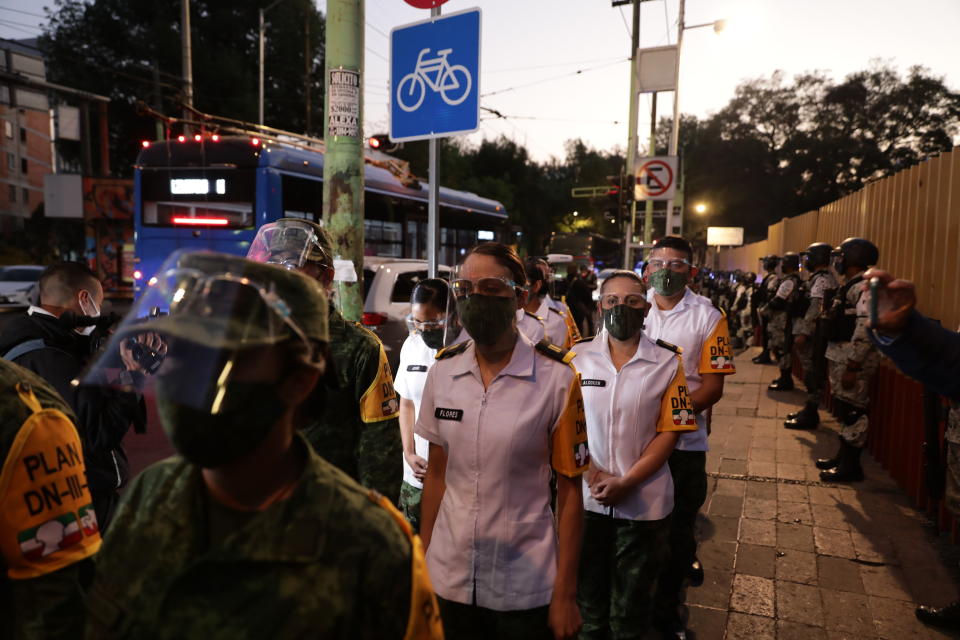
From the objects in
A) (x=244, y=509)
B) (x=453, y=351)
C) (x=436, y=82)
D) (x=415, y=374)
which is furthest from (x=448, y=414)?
(x=436, y=82)

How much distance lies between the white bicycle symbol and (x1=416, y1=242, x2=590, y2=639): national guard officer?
6.91ft

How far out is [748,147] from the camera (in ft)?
171

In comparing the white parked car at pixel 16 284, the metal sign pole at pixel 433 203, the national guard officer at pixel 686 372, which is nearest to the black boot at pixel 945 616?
the national guard officer at pixel 686 372

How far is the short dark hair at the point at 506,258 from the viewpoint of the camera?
2.39 m

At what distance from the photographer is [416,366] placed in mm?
3506

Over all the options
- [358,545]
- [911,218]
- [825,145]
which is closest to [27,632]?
[358,545]

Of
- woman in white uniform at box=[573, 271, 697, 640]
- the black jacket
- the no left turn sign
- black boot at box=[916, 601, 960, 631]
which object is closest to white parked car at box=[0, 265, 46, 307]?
the no left turn sign

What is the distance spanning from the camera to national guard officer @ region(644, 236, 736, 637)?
11.6ft

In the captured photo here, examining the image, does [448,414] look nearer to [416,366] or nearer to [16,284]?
[416,366]

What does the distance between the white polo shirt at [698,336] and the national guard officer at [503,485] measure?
1756 mm

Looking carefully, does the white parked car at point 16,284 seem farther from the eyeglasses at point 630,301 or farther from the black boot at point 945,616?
the black boot at point 945,616

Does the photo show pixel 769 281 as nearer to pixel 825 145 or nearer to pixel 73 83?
pixel 73 83

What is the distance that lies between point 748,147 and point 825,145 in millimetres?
5557

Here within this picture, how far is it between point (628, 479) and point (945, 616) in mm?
2226
